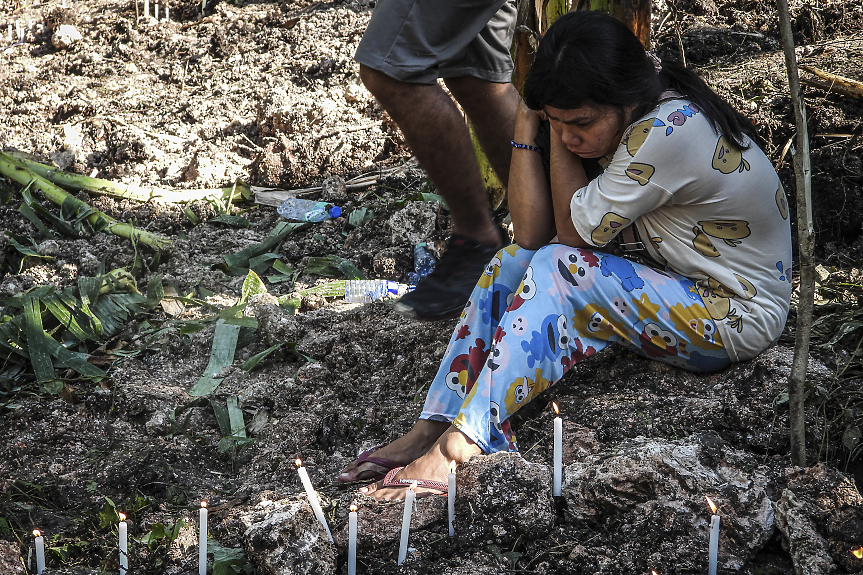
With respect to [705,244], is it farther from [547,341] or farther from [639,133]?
[547,341]

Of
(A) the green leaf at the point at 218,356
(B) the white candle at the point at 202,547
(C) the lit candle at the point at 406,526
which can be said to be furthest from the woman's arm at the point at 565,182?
(A) the green leaf at the point at 218,356

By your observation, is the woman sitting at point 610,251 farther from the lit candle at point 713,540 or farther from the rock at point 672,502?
the lit candle at point 713,540

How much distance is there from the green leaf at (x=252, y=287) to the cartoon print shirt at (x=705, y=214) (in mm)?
1797

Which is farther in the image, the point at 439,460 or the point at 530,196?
the point at 530,196

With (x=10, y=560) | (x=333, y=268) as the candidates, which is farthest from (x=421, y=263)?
(x=10, y=560)

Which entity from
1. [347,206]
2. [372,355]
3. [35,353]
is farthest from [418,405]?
[347,206]

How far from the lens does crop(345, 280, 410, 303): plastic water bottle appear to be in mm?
3338

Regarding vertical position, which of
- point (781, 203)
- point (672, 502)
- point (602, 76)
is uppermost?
point (602, 76)

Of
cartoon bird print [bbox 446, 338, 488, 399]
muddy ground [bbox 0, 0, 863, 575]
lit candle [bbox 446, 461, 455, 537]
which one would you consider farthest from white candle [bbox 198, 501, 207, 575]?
cartoon bird print [bbox 446, 338, 488, 399]

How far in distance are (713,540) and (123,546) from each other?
4.15 ft

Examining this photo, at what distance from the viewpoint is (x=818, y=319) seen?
238 centimetres

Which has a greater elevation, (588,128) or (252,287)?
(588,128)

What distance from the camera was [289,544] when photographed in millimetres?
1670

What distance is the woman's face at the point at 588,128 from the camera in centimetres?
197
